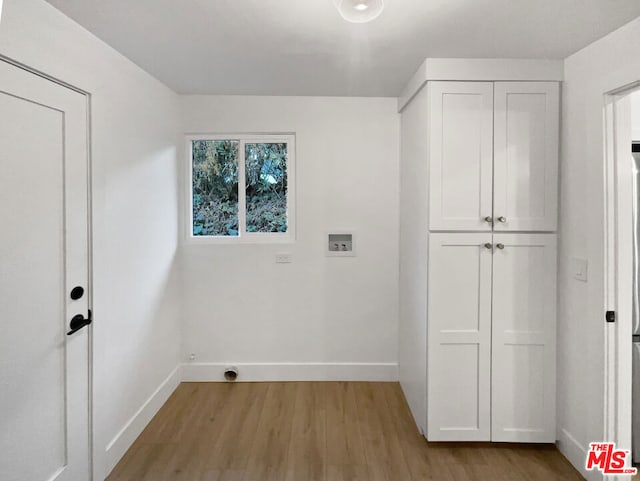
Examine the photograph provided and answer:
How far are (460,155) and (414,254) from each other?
0.74m

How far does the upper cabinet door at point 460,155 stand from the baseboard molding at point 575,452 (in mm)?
1338

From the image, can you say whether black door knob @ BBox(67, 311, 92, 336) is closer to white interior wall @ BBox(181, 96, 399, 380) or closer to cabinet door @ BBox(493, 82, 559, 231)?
white interior wall @ BBox(181, 96, 399, 380)

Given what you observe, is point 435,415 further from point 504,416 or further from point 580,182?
point 580,182

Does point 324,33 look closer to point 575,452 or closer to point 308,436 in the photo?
point 308,436

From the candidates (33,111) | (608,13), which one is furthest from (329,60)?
(33,111)

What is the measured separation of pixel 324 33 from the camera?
79.1 inches

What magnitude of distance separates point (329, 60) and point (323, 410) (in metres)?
2.43

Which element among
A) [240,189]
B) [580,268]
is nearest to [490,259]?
[580,268]

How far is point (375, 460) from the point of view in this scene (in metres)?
2.29

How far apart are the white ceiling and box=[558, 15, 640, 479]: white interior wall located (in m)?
0.15

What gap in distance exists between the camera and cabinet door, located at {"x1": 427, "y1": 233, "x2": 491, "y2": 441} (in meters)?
2.37

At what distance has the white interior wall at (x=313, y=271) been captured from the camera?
321 cm

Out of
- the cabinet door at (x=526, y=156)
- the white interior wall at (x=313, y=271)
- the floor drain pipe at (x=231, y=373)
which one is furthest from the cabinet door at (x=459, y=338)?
the floor drain pipe at (x=231, y=373)

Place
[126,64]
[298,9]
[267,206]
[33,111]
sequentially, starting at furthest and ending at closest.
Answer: [267,206] < [126,64] < [298,9] < [33,111]
